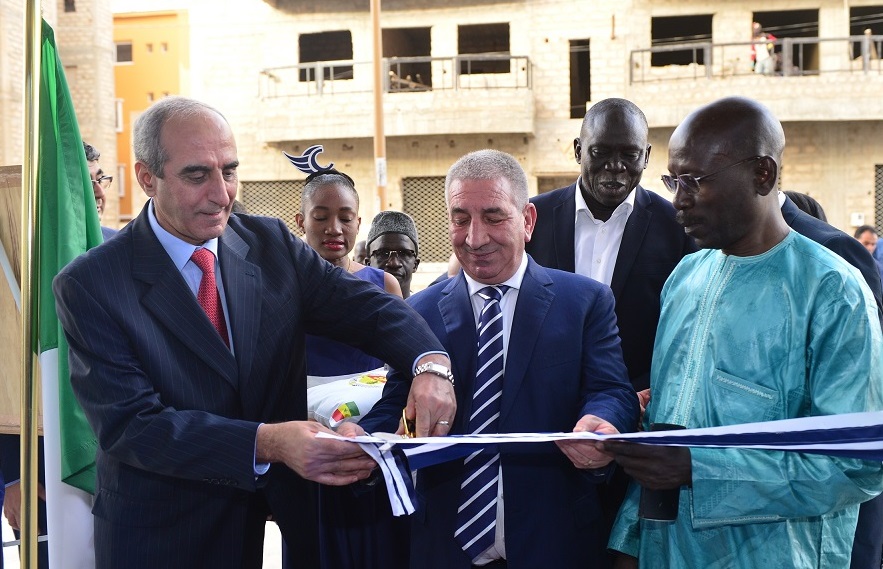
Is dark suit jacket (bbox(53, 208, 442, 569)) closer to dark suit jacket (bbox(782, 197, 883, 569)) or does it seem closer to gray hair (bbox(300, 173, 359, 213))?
dark suit jacket (bbox(782, 197, 883, 569))

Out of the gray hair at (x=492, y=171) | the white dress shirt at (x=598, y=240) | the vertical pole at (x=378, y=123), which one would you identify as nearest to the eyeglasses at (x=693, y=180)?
the gray hair at (x=492, y=171)

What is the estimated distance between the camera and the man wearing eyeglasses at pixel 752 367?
221 cm

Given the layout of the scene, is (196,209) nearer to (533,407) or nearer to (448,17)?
(533,407)

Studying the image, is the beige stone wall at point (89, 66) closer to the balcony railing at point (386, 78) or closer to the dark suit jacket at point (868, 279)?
the balcony railing at point (386, 78)

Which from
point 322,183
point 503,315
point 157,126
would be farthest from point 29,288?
point 322,183

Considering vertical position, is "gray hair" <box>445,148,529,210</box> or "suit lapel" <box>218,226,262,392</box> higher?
"gray hair" <box>445,148,529,210</box>

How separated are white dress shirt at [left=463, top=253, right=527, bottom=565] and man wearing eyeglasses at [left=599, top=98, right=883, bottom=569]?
1.37 ft

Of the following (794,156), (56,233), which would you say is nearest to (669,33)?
(794,156)

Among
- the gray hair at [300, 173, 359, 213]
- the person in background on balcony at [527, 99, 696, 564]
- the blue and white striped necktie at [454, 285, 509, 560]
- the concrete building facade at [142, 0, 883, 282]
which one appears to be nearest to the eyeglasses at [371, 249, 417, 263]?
the gray hair at [300, 173, 359, 213]

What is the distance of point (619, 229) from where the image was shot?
386cm

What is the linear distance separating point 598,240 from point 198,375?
191 cm

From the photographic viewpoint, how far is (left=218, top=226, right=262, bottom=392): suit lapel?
2.66 meters

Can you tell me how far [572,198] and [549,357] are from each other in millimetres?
1351

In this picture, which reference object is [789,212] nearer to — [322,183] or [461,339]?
[461,339]
